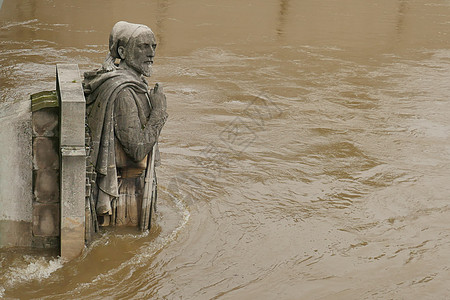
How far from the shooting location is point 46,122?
6438 millimetres

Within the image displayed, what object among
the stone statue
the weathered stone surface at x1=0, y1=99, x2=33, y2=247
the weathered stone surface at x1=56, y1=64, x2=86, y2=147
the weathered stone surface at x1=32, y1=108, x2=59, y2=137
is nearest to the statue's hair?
the stone statue

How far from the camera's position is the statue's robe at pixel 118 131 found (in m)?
6.63

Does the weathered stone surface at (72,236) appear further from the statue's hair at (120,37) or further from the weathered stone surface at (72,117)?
the statue's hair at (120,37)

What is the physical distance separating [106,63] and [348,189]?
3.75 meters

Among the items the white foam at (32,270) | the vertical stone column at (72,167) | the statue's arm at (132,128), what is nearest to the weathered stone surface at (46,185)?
the vertical stone column at (72,167)

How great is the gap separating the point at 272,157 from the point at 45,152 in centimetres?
407

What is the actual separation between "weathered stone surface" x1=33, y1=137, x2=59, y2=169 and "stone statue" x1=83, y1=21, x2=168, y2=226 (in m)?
0.36

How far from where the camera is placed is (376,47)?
16812mm

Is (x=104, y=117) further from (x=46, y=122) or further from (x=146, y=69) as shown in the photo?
(x=146, y=69)

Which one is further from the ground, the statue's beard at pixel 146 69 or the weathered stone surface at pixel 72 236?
the statue's beard at pixel 146 69

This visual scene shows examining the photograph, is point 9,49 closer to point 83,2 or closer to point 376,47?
point 83,2

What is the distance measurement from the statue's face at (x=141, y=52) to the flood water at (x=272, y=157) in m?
1.23

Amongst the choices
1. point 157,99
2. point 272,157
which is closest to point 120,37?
point 157,99

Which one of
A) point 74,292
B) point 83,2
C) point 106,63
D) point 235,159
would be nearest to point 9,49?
point 83,2
